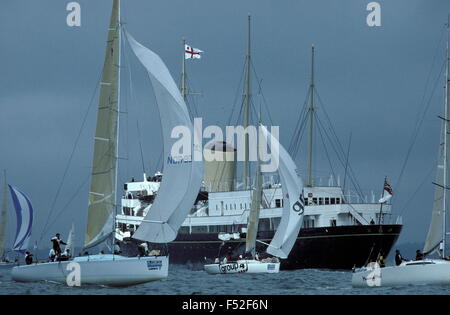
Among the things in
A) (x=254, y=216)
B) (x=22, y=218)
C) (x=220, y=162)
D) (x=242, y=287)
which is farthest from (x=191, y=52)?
(x=242, y=287)

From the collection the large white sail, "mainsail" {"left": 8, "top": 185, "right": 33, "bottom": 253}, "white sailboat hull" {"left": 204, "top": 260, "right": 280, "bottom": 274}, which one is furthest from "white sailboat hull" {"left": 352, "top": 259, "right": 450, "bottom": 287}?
"mainsail" {"left": 8, "top": 185, "right": 33, "bottom": 253}

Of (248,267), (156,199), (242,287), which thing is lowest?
(242,287)

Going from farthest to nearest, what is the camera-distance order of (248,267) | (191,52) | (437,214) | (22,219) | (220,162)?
(220,162) → (191,52) → (248,267) → (22,219) → (437,214)

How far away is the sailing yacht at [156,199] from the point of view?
4594cm

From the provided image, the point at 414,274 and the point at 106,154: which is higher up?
the point at 106,154

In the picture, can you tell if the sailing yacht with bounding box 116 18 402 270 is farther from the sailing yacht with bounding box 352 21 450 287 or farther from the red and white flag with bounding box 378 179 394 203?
the sailing yacht with bounding box 352 21 450 287

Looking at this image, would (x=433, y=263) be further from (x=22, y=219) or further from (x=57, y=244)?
(x=22, y=219)

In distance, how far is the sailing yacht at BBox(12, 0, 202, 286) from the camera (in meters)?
45.9

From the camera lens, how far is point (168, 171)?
4725 cm

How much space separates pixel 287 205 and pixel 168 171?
2213 centimetres

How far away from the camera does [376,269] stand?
4981cm

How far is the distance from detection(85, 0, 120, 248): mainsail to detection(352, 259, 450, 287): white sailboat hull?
12.4m

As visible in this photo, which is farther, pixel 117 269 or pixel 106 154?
pixel 106 154
